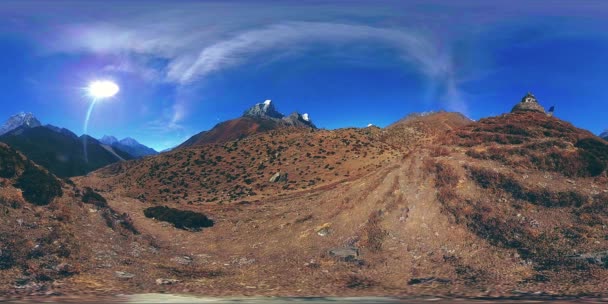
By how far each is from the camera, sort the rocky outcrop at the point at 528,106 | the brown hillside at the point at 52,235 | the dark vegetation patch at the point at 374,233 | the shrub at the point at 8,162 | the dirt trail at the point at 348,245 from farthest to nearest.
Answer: the rocky outcrop at the point at 528,106
the shrub at the point at 8,162
the dark vegetation patch at the point at 374,233
the dirt trail at the point at 348,245
the brown hillside at the point at 52,235

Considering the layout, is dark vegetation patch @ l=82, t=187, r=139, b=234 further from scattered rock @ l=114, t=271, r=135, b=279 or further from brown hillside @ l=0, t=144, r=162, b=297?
scattered rock @ l=114, t=271, r=135, b=279

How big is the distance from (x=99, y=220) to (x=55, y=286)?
13.0m

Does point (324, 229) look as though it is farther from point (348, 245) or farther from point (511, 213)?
point (511, 213)

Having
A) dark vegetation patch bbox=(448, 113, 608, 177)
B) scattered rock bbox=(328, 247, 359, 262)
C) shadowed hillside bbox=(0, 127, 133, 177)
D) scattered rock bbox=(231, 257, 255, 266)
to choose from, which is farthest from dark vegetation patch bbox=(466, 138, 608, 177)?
shadowed hillside bbox=(0, 127, 133, 177)

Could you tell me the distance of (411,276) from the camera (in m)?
17.3

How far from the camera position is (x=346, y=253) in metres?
21.1

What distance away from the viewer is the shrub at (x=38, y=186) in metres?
25.5

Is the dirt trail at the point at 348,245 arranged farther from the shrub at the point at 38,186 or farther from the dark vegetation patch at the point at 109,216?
the shrub at the point at 38,186

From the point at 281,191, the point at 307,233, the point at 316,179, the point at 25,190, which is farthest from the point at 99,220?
the point at 316,179

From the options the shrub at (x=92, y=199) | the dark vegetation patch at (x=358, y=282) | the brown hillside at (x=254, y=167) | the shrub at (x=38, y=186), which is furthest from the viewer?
the brown hillside at (x=254, y=167)

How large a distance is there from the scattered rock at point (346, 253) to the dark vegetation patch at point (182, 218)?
1646 cm

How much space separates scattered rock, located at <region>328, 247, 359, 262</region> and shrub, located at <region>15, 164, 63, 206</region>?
2055 centimetres

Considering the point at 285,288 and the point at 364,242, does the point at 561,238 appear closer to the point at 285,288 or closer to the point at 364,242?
the point at 364,242

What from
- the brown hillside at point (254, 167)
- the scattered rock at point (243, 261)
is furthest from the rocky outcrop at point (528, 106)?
the scattered rock at point (243, 261)
